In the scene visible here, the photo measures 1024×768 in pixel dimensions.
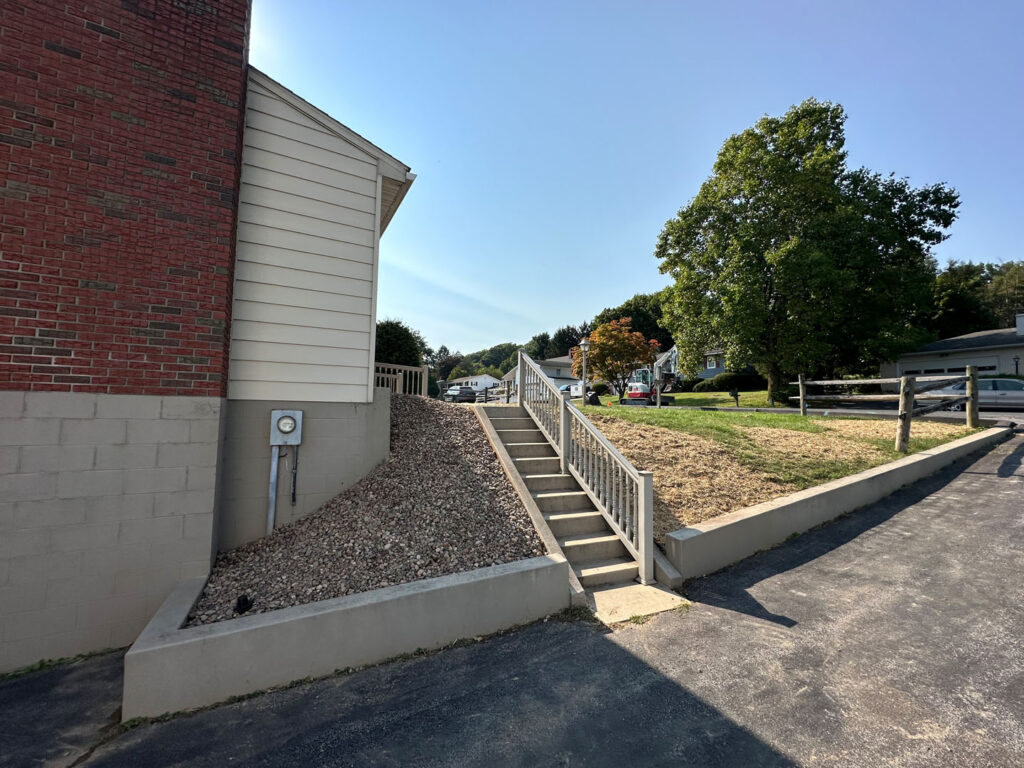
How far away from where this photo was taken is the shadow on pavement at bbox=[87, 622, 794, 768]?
2205mm

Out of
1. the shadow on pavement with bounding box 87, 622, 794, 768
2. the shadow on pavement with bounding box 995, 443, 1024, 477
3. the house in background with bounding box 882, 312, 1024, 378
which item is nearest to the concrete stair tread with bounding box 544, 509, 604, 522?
the shadow on pavement with bounding box 87, 622, 794, 768

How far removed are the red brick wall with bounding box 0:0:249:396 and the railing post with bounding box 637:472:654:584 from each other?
4.09 m

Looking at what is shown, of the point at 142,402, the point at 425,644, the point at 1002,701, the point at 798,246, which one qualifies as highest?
the point at 798,246

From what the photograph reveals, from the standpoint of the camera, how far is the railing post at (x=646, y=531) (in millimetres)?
4203

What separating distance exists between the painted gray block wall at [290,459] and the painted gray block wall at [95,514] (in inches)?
18.6

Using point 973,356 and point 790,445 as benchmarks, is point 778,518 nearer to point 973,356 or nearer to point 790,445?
point 790,445

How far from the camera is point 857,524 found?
5.46 metres

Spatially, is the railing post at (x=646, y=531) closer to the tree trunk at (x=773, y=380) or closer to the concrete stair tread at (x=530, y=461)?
the concrete stair tread at (x=530, y=461)

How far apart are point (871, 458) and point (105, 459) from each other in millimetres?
10075

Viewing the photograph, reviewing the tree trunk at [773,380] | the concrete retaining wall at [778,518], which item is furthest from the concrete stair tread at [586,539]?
the tree trunk at [773,380]

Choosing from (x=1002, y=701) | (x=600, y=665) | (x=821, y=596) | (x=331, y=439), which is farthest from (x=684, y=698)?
(x=331, y=439)

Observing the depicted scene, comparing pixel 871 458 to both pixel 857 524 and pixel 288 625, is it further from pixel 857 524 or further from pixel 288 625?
pixel 288 625

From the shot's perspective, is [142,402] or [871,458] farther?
[871,458]

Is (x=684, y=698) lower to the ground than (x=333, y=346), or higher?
lower
